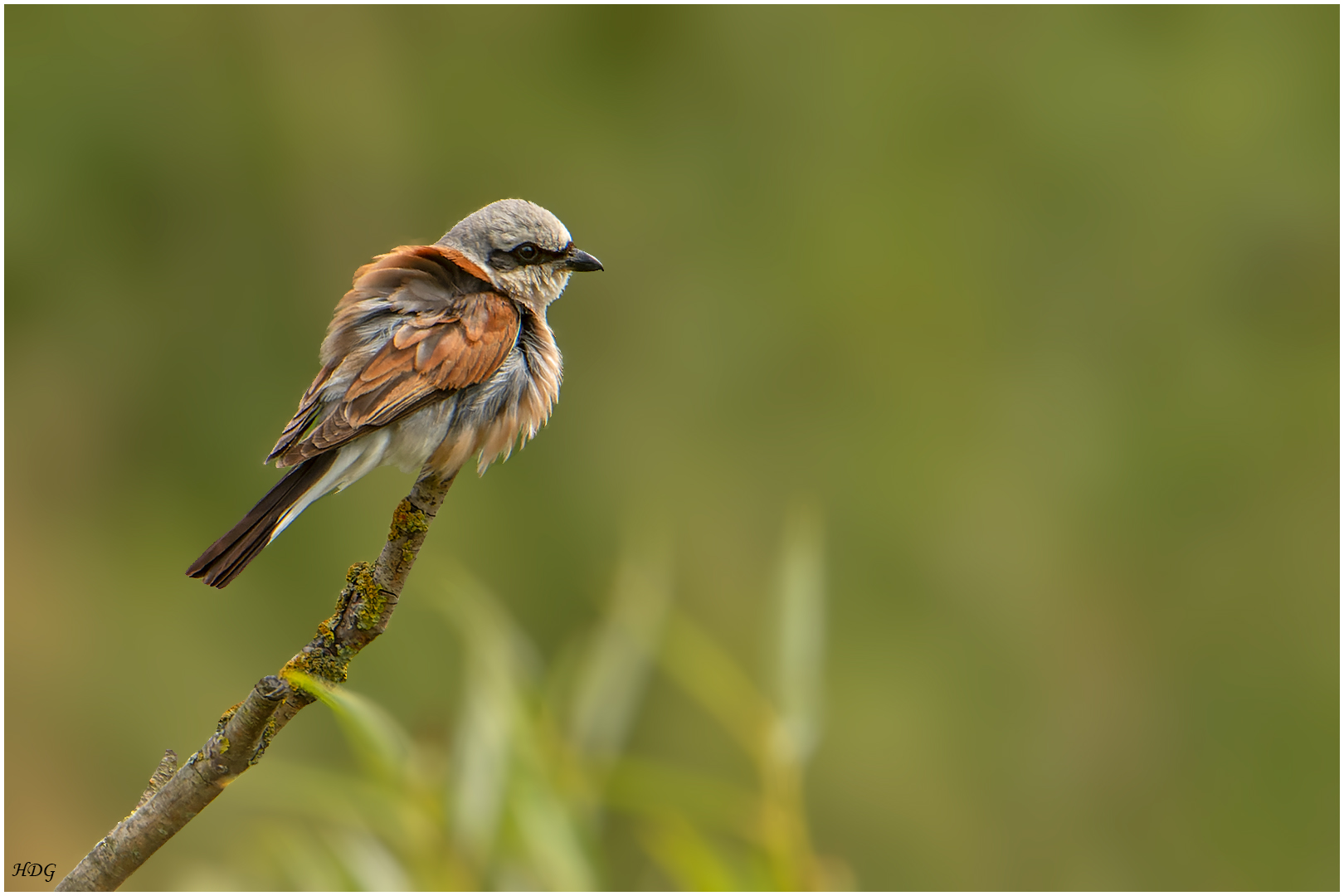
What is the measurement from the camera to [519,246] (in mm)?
1370

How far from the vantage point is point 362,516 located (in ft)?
Answer: 10.4

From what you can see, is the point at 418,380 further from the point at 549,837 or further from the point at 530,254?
the point at 549,837

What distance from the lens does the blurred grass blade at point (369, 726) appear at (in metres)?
0.60

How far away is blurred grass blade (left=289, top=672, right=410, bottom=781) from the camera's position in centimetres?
60

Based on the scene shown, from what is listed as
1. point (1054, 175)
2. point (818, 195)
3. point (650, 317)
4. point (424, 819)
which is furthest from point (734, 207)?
point (424, 819)

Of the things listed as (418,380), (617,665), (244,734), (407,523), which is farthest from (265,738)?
(617,665)

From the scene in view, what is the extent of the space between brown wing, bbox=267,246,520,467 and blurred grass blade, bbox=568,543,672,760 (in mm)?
390

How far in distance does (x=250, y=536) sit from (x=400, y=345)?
323 mm

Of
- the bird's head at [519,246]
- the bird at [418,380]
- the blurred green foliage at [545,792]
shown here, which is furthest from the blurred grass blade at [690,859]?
the bird's head at [519,246]

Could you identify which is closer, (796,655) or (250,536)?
(250,536)

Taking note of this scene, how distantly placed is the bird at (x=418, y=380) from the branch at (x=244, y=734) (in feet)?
0.67

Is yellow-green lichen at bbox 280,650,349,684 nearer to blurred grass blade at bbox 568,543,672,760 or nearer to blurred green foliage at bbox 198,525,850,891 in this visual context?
blurred green foliage at bbox 198,525,850,891

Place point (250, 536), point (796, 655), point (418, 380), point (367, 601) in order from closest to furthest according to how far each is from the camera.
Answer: point (367, 601) < point (250, 536) < point (418, 380) < point (796, 655)

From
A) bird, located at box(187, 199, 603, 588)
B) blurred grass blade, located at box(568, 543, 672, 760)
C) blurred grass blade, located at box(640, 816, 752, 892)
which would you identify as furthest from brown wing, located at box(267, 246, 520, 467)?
blurred grass blade, located at box(640, 816, 752, 892)
